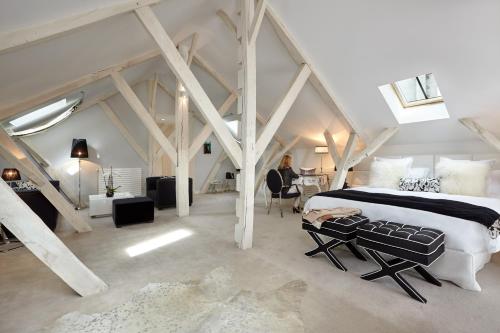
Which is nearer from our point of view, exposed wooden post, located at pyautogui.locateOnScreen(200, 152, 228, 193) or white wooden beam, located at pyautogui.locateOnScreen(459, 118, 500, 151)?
white wooden beam, located at pyautogui.locateOnScreen(459, 118, 500, 151)

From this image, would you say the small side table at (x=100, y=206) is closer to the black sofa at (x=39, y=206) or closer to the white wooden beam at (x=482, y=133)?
the black sofa at (x=39, y=206)

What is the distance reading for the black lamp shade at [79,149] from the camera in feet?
17.5

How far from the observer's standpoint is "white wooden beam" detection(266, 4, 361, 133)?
12.1 ft

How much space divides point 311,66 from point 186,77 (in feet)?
6.94

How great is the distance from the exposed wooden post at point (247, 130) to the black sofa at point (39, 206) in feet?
9.22

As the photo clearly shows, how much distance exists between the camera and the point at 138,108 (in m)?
4.31

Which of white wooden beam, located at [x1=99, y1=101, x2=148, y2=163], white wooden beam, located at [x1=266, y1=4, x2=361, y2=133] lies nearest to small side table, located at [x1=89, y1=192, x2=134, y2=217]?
white wooden beam, located at [x1=99, y1=101, x2=148, y2=163]

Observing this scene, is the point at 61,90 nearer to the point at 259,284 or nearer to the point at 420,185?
the point at 259,284

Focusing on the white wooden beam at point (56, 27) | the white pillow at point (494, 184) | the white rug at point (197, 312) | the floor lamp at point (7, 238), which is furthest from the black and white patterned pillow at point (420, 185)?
the floor lamp at point (7, 238)

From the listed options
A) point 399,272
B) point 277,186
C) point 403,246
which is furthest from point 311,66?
point 399,272

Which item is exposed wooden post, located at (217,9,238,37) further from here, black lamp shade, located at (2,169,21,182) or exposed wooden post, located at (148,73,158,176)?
black lamp shade, located at (2,169,21,182)

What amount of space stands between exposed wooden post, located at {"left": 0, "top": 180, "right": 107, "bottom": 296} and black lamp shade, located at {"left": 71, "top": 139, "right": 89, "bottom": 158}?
4.33m

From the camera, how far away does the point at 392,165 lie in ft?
12.8

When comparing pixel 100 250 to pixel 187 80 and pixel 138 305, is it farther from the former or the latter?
pixel 187 80
